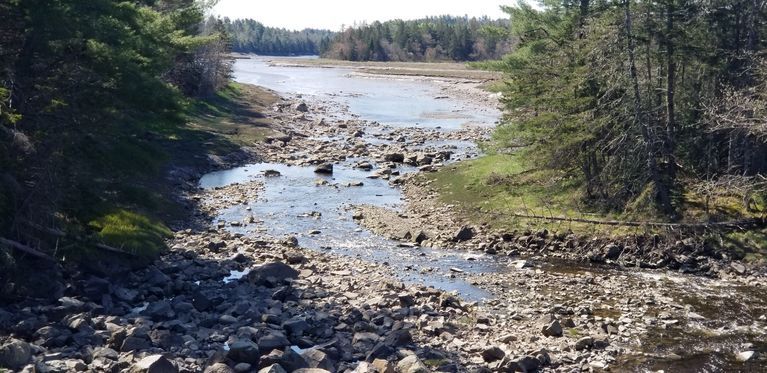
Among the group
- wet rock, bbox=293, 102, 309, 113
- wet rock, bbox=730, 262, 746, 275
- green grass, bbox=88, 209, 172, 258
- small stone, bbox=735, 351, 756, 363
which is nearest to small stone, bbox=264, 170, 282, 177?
green grass, bbox=88, 209, 172, 258

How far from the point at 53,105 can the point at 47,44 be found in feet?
5.48

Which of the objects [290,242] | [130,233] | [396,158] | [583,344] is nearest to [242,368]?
[583,344]

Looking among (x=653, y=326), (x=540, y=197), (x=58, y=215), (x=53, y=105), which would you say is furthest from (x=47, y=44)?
(x=540, y=197)

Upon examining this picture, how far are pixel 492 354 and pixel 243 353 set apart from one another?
18.2ft

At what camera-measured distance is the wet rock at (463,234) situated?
28.8m

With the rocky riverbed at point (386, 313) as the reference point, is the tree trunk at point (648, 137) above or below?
above

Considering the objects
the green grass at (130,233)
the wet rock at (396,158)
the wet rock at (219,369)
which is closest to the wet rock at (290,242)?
the green grass at (130,233)

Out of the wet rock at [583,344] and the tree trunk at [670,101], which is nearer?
the wet rock at [583,344]

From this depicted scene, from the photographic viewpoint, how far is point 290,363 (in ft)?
49.2

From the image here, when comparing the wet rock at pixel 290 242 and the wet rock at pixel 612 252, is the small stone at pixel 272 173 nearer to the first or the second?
the wet rock at pixel 290 242

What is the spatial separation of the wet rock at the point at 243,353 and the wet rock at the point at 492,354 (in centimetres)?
509

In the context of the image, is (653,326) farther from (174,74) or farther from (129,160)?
(174,74)

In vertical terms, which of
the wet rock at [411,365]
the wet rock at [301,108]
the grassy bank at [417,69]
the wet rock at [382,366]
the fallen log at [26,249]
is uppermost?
the grassy bank at [417,69]

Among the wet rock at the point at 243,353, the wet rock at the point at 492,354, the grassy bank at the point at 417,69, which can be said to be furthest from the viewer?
the grassy bank at the point at 417,69
